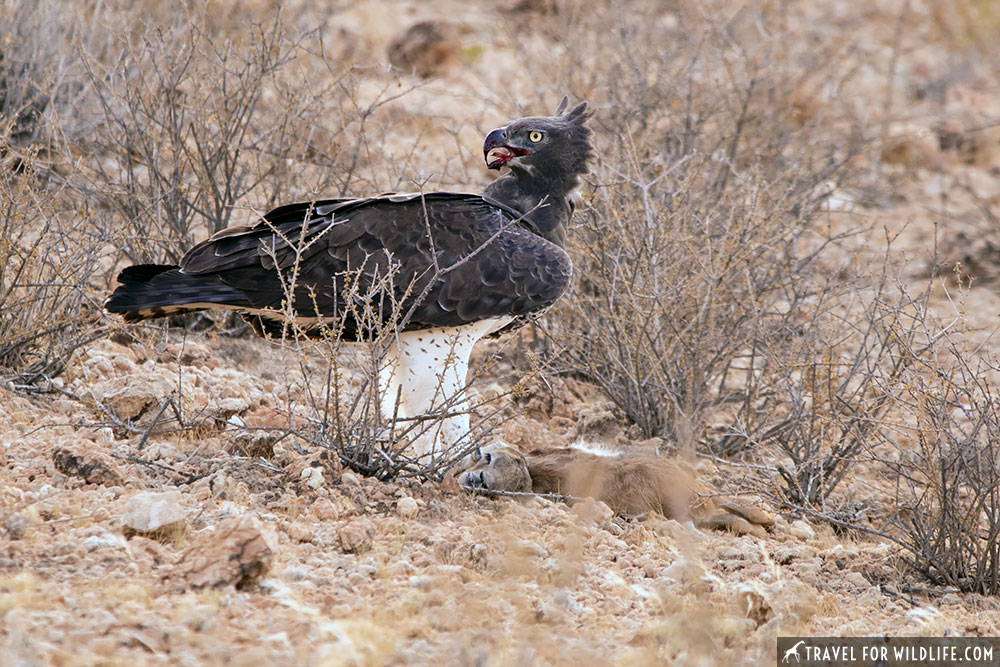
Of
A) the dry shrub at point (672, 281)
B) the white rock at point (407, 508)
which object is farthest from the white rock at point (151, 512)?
the dry shrub at point (672, 281)

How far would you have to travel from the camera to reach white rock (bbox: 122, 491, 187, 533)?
3.89 metres

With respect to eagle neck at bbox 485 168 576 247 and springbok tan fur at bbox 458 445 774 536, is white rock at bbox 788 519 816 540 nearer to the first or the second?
springbok tan fur at bbox 458 445 774 536

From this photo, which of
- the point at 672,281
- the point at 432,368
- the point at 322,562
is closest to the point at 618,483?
the point at 432,368

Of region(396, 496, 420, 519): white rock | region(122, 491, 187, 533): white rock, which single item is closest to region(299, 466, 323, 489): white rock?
region(396, 496, 420, 519): white rock

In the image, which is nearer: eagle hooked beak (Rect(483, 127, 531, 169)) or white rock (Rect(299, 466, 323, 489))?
white rock (Rect(299, 466, 323, 489))

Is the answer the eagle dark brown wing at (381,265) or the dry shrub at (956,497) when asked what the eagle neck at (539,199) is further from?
the dry shrub at (956,497)

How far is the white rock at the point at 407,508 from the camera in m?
4.45

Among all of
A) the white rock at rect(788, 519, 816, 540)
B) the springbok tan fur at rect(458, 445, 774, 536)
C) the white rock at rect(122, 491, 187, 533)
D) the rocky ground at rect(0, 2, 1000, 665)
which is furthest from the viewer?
the white rock at rect(788, 519, 816, 540)

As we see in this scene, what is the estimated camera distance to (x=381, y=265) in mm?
5035

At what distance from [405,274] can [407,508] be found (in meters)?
1.12

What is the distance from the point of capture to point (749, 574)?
→ 4.38 metres

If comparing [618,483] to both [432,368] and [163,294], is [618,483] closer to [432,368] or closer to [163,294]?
[432,368]

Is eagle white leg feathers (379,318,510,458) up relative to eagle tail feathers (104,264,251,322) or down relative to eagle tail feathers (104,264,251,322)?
down

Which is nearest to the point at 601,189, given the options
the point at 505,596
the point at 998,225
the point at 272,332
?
the point at 272,332
